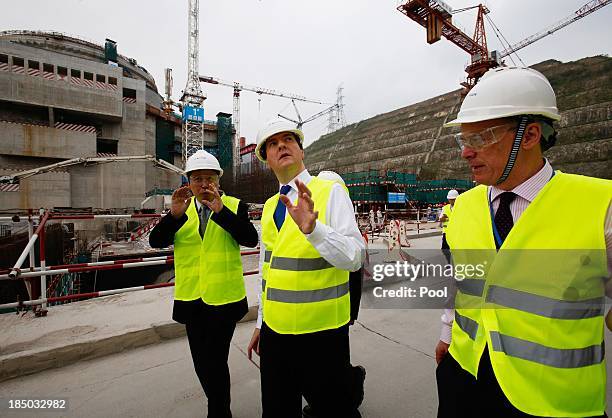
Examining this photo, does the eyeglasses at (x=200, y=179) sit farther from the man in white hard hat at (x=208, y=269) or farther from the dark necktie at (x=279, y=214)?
the dark necktie at (x=279, y=214)

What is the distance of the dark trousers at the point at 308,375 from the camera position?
4.92ft

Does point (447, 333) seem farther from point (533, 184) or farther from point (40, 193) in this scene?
point (40, 193)

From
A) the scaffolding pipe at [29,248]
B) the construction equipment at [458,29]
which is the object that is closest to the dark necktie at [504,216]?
the scaffolding pipe at [29,248]

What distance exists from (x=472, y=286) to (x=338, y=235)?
596mm

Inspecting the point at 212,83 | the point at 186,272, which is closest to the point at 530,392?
the point at 186,272

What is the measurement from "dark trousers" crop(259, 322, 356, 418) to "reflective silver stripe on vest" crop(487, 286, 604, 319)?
0.82m

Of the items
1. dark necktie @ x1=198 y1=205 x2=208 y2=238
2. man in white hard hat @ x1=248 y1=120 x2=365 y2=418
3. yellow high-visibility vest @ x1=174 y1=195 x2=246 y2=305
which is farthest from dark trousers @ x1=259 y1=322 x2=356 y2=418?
dark necktie @ x1=198 y1=205 x2=208 y2=238

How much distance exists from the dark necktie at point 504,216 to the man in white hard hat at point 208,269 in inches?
61.4

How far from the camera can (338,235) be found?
4.50 ft

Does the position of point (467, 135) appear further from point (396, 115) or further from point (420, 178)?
point (396, 115)

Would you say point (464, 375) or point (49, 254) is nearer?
point (464, 375)

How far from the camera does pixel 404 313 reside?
412 cm

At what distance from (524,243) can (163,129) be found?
156 ft

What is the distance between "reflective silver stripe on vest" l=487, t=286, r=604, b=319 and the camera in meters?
0.99
